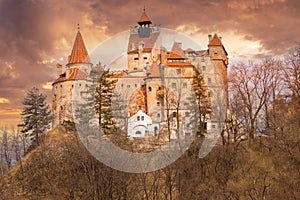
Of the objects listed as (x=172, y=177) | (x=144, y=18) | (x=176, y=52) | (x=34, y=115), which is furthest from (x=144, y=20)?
(x=172, y=177)

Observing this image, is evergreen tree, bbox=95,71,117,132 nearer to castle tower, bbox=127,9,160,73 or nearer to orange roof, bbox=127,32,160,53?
castle tower, bbox=127,9,160,73

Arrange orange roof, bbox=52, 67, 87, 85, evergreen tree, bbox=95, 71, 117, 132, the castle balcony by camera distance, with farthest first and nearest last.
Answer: orange roof, bbox=52, 67, 87, 85 < the castle balcony < evergreen tree, bbox=95, 71, 117, 132

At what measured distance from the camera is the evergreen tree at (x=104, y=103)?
41.9 meters

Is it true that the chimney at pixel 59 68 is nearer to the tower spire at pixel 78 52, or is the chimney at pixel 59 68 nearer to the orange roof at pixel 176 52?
Result: the tower spire at pixel 78 52

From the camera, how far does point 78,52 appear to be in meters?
64.9

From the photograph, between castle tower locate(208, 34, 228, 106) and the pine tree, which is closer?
the pine tree

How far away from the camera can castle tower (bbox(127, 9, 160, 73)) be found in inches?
2571

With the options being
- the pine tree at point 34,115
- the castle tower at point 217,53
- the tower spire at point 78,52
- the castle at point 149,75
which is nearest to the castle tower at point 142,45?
the castle at point 149,75

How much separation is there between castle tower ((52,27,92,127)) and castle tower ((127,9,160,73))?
237 inches

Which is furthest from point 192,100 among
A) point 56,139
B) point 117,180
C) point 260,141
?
point 117,180

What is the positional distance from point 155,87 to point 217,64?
869 centimetres

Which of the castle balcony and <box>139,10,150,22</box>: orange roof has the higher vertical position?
<box>139,10,150,22</box>: orange roof

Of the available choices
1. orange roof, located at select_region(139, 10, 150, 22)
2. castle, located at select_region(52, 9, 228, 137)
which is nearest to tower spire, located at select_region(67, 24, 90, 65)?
castle, located at select_region(52, 9, 228, 137)

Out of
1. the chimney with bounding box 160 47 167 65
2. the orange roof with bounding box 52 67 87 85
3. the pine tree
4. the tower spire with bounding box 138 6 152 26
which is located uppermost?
the tower spire with bounding box 138 6 152 26
